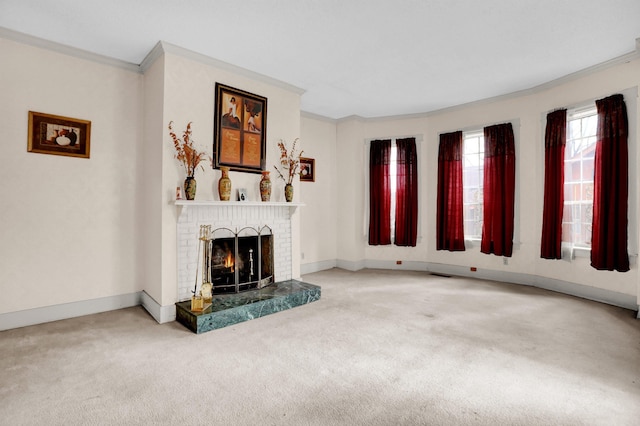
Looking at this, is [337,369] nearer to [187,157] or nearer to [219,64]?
[187,157]

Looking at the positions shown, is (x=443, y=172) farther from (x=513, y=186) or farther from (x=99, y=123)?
(x=99, y=123)

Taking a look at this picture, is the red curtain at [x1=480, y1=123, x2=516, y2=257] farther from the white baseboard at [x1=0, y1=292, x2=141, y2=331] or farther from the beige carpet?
the white baseboard at [x1=0, y1=292, x2=141, y2=331]

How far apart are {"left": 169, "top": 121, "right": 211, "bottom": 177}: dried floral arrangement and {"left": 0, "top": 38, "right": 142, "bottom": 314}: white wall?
0.77 meters

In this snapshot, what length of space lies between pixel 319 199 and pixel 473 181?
2637mm

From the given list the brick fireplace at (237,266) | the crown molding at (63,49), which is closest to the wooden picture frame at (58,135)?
the crown molding at (63,49)

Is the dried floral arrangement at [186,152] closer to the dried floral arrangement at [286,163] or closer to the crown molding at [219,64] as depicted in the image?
the crown molding at [219,64]

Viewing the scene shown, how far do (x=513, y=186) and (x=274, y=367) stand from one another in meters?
4.35

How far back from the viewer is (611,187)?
3705 millimetres

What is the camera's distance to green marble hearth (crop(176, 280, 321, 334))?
300cm

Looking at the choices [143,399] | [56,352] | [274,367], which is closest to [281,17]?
[274,367]

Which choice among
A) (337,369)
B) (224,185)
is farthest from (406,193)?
(337,369)

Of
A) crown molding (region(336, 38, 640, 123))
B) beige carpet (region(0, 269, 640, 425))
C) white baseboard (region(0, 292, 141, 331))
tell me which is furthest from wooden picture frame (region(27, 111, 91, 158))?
crown molding (region(336, 38, 640, 123))

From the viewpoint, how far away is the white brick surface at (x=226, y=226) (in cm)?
339

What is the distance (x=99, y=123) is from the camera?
3496mm
